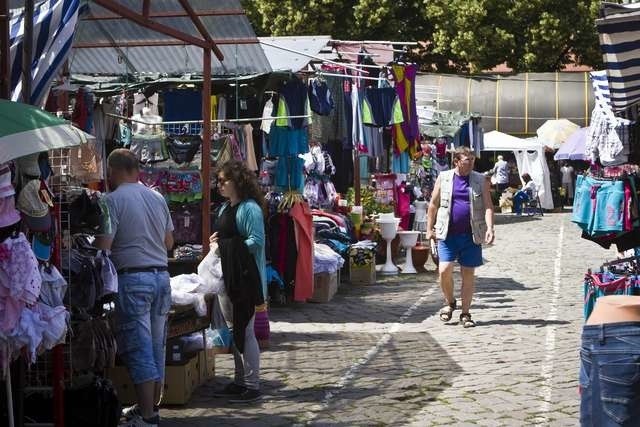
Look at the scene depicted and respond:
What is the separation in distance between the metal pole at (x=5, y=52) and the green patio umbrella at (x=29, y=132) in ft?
1.50

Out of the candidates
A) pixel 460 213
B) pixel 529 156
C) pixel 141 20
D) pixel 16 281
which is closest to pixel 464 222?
pixel 460 213

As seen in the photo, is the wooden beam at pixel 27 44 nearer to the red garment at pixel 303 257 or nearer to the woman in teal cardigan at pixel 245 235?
the woman in teal cardigan at pixel 245 235

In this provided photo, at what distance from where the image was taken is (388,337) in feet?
36.4

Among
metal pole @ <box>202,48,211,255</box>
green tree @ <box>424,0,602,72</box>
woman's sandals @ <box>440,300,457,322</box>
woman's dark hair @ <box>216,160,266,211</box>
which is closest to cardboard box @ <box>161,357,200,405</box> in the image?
woman's dark hair @ <box>216,160,266,211</box>

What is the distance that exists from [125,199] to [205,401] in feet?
6.16

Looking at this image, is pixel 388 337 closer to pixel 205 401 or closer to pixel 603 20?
pixel 205 401

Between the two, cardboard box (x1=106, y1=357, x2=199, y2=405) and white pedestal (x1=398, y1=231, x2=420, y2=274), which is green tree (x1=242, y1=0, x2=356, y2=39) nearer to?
white pedestal (x1=398, y1=231, x2=420, y2=274)

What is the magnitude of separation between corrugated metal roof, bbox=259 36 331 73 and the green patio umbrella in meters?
8.40

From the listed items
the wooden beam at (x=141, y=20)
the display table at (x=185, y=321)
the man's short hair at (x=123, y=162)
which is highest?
the wooden beam at (x=141, y=20)

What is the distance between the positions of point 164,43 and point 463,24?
2637 centimetres

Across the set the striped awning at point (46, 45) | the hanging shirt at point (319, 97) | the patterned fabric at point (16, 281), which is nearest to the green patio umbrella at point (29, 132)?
the patterned fabric at point (16, 281)

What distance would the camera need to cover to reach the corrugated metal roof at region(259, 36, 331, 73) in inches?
600

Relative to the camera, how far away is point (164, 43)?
12719mm

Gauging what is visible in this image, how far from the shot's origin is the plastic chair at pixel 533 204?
113 feet
